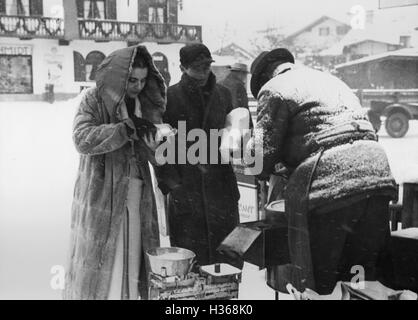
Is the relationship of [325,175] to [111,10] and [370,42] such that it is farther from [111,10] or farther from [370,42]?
[111,10]

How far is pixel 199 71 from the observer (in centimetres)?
298

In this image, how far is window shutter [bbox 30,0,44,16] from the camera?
3107 mm

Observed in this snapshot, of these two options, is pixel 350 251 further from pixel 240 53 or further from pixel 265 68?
pixel 240 53

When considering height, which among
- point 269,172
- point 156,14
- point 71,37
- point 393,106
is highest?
point 156,14

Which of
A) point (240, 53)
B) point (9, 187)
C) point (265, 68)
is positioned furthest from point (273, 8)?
point (9, 187)

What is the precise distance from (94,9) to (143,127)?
3.74 ft

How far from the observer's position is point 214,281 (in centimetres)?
211

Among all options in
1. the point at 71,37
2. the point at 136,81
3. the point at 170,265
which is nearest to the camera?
the point at 170,265

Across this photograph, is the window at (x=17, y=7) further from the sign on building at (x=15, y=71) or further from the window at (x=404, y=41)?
the window at (x=404, y=41)

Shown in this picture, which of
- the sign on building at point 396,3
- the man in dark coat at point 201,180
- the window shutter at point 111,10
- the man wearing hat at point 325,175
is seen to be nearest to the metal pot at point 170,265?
the man wearing hat at point 325,175

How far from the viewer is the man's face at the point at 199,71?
2.96 meters

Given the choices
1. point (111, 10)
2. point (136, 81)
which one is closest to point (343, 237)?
point (136, 81)

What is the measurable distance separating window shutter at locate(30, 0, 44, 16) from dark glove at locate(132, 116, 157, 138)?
1.20 metres
